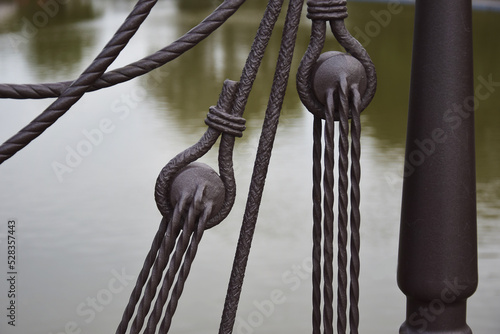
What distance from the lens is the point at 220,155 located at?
0.41 m

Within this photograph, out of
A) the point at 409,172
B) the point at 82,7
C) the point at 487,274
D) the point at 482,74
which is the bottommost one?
the point at 82,7

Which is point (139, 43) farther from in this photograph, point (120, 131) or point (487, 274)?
point (487, 274)

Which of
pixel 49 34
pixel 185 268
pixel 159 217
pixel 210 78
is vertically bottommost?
pixel 49 34

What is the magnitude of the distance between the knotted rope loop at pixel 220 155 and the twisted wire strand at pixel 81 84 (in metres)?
0.05

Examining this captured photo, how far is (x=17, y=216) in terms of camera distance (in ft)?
5.32

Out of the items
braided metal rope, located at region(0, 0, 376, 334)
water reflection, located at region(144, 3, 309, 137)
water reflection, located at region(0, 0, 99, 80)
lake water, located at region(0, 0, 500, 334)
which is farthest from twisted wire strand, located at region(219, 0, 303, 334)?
water reflection, located at region(0, 0, 99, 80)

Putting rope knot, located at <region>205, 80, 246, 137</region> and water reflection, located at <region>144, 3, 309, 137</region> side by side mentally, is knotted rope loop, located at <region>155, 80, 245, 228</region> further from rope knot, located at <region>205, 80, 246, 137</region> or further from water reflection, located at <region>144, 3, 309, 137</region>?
water reflection, located at <region>144, 3, 309, 137</region>

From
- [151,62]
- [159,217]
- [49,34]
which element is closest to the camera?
[151,62]

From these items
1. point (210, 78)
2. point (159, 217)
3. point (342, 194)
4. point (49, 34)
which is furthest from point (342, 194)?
point (49, 34)

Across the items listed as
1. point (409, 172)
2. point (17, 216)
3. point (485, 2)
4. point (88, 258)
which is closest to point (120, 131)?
point (17, 216)

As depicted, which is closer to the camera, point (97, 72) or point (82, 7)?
point (97, 72)

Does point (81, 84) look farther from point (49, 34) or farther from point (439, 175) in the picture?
point (49, 34)

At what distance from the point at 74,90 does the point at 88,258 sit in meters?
1.04

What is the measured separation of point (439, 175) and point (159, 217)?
124cm
